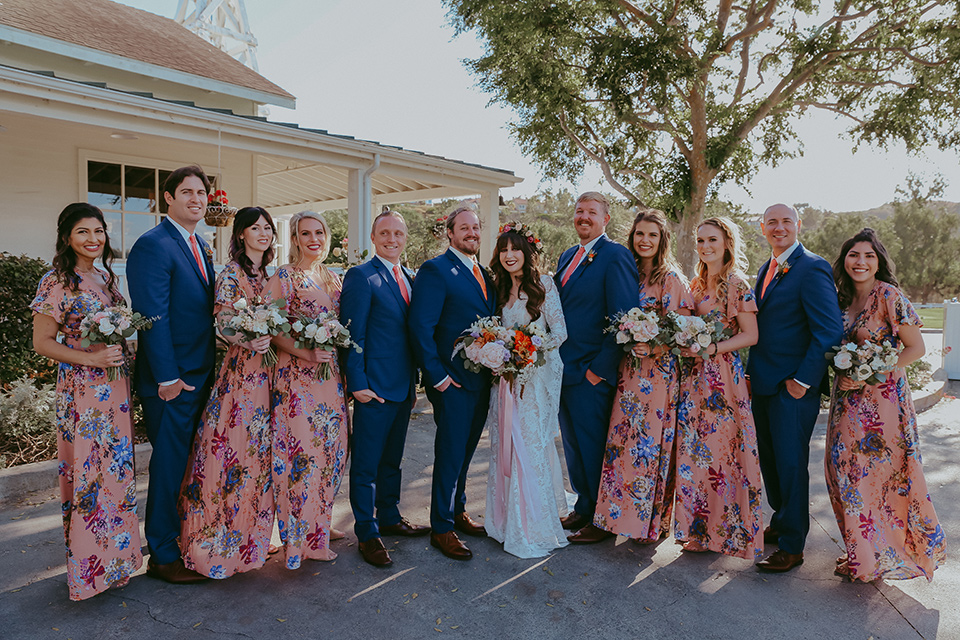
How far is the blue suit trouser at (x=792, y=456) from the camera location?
4.04m

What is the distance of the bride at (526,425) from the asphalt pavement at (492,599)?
0.17m

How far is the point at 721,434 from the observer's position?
4215mm

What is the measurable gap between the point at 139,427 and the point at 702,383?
558 cm

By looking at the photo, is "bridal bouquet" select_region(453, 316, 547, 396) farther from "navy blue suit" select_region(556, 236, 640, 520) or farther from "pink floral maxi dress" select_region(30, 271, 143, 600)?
"pink floral maxi dress" select_region(30, 271, 143, 600)

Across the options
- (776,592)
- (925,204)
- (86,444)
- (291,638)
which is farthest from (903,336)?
(925,204)

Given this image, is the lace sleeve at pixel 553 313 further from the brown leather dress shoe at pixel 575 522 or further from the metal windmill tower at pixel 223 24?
the metal windmill tower at pixel 223 24

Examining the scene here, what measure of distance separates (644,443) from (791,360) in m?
1.08

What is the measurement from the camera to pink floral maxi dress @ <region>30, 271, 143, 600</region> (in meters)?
3.48

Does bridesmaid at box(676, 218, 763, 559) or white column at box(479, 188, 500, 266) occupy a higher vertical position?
white column at box(479, 188, 500, 266)

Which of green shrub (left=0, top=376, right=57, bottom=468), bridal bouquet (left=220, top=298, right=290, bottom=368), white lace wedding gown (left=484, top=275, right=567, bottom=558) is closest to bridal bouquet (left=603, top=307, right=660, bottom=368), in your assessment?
white lace wedding gown (left=484, top=275, right=567, bottom=558)

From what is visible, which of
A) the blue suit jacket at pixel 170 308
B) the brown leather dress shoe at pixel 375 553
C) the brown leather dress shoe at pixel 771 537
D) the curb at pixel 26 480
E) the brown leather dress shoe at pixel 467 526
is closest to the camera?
the blue suit jacket at pixel 170 308

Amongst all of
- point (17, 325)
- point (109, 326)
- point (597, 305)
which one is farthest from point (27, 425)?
point (597, 305)

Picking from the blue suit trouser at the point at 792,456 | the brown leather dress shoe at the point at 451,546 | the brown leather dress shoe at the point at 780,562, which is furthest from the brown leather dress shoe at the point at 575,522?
the blue suit trouser at the point at 792,456

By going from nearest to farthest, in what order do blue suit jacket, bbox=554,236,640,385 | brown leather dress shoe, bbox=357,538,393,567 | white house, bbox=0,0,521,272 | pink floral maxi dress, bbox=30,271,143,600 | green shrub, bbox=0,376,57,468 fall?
1. pink floral maxi dress, bbox=30,271,143,600
2. brown leather dress shoe, bbox=357,538,393,567
3. blue suit jacket, bbox=554,236,640,385
4. green shrub, bbox=0,376,57,468
5. white house, bbox=0,0,521,272
